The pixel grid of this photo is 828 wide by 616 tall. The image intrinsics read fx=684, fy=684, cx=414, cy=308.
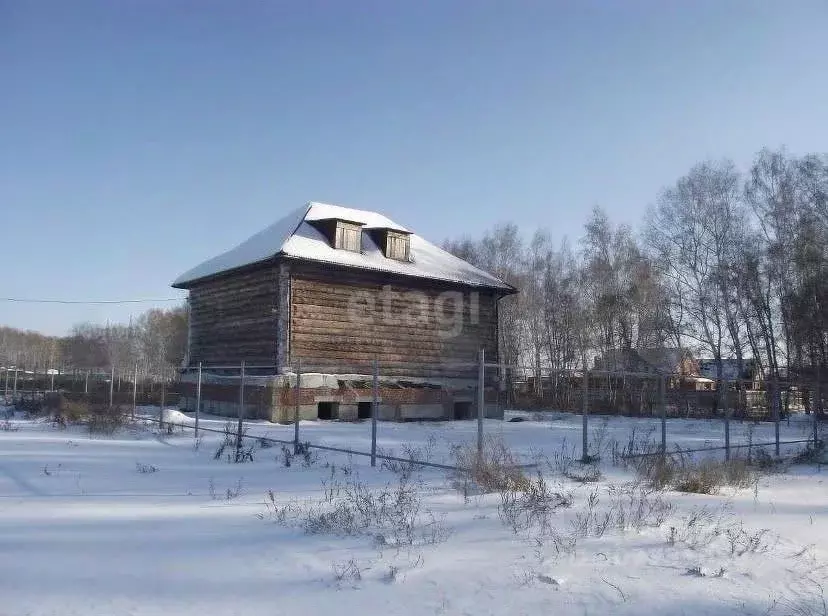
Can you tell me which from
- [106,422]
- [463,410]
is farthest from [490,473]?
[463,410]

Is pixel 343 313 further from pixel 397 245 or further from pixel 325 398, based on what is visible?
pixel 397 245

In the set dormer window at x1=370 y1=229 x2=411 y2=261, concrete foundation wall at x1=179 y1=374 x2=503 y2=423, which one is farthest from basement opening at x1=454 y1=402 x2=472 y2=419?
dormer window at x1=370 y1=229 x2=411 y2=261

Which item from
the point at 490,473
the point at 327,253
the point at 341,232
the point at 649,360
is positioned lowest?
the point at 490,473

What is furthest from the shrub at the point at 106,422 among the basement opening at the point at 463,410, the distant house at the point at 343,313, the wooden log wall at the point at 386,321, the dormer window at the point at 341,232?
the basement opening at the point at 463,410

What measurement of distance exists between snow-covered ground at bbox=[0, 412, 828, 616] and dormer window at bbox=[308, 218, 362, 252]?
46.8 ft

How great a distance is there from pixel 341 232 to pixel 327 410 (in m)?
5.99

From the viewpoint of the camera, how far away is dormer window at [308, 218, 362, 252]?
75.7 feet

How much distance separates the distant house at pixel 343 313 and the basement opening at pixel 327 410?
34 mm

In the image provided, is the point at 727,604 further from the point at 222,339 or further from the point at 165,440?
the point at 222,339

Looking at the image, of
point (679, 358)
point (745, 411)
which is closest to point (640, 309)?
point (679, 358)

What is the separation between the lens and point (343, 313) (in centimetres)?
2241

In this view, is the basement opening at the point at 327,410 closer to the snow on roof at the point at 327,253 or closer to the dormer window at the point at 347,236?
the snow on roof at the point at 327,253

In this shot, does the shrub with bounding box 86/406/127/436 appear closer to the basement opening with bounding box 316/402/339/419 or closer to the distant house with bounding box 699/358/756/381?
the basement opening with bounding box 316/402/339/419

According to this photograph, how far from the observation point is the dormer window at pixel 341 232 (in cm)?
2306
